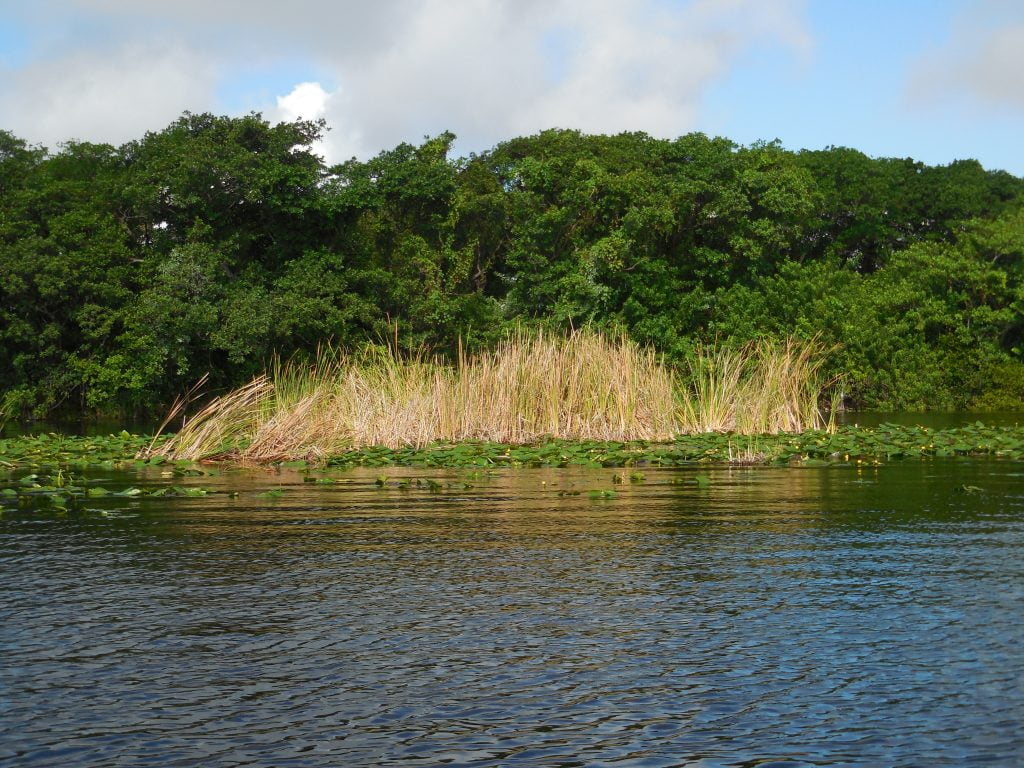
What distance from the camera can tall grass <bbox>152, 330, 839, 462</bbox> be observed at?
56.2ft

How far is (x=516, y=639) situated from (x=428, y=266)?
29275 millimetres

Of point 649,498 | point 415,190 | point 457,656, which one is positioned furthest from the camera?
point 415,190

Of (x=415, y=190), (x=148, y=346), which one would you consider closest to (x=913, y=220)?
(x=415, y=190)

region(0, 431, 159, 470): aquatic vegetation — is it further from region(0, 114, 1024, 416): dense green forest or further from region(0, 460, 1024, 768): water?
region(0, 114, 1024, 416): dense green forest

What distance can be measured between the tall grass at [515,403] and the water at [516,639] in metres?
7.18

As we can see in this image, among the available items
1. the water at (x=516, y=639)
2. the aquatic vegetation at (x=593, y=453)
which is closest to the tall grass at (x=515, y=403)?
the aquatic vegetation at (x=593, y=453)

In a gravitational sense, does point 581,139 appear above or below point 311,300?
above

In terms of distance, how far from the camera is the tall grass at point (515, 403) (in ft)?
56.2

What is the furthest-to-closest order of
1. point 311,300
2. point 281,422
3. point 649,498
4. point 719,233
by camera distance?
1. point 719,233
2. point 311,300
3. point 281,422
4. point 649,498

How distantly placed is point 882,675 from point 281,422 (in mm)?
12621

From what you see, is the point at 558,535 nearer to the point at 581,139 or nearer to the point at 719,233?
the point at 719,233

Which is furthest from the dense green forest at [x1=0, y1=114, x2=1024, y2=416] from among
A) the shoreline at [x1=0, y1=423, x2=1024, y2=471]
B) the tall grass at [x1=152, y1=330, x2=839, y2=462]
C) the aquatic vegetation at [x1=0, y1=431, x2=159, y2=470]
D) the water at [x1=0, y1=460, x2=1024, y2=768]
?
the water at [x1=0, y1=460, x2=1024, y2=768]

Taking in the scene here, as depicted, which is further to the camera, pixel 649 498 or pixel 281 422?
pixel 281 422

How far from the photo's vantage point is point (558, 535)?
8.74 meters
